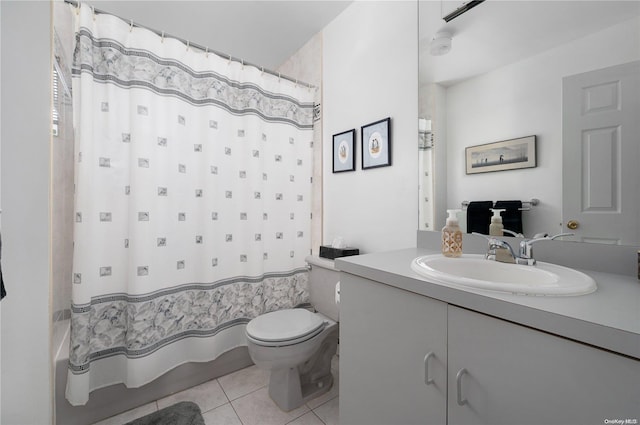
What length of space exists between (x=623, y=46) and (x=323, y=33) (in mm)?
1800

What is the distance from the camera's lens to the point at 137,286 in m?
1.40

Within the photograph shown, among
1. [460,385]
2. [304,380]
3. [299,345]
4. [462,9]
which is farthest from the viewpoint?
[304,380]

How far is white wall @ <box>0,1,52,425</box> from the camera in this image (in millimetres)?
Result: 983

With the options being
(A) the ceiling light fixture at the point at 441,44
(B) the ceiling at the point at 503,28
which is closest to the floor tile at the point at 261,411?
(B) the ceiling at the point at 503,28

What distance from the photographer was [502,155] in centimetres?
106

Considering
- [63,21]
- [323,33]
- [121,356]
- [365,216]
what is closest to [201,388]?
[121,356]

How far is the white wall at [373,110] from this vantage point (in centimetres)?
149

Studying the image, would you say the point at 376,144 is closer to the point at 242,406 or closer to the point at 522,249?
the point at 522,249

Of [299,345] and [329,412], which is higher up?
[299,345]

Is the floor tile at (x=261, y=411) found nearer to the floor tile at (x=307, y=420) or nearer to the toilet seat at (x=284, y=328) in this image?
the floor tile at (x=307, y=420)

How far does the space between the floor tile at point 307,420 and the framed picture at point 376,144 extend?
1459 millimetres

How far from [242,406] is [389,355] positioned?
112cm

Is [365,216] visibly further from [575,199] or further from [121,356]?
[121,356]

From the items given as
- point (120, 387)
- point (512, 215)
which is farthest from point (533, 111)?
point (120, 387)
